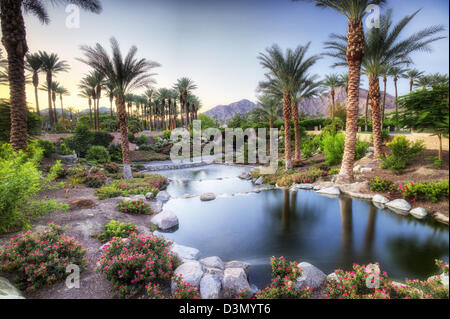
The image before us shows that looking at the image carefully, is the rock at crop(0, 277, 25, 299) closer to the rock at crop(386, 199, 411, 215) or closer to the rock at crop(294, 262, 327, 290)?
the rock at crop(294, 262, 327, 290)

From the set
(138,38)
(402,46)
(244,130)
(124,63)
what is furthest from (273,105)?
(138,38)

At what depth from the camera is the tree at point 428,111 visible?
5.16 feet

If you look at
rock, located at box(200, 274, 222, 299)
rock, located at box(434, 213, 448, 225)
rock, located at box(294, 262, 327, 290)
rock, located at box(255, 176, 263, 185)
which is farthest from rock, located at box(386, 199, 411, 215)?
rock, located at box(255, 176, 263, 185)

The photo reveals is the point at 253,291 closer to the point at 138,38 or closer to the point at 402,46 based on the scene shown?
the point at 138,38

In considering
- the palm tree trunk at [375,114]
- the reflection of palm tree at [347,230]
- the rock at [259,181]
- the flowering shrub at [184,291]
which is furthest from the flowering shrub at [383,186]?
the rock at [259,181]

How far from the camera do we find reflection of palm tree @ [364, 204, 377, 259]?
11.7ft

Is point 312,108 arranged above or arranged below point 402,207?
above

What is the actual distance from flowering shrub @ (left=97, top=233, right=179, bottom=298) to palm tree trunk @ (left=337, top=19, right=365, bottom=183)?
862 cm

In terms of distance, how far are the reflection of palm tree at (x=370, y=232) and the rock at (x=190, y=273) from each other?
9.97 feet

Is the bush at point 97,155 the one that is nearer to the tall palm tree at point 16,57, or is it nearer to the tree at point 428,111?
the tall palm tree at point 16,57

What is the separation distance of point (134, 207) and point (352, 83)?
34.1 ft

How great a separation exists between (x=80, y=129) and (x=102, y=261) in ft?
59.9
